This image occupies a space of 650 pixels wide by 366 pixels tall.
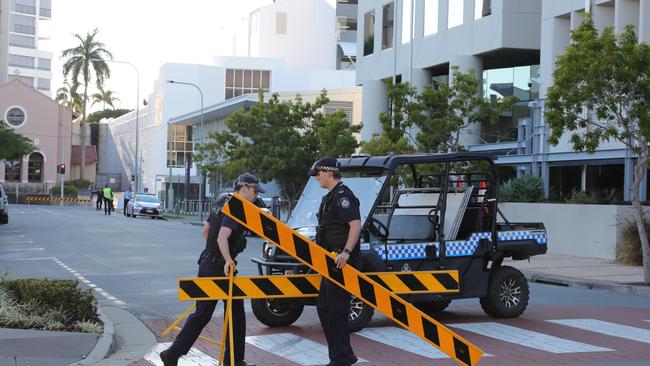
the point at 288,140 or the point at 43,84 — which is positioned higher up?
the point at 43,84

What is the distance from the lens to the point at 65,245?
2684 centimetres

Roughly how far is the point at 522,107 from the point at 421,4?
788 cm

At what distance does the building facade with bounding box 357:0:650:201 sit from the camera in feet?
94.1

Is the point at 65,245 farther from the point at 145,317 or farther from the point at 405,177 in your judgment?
the point at 145,317

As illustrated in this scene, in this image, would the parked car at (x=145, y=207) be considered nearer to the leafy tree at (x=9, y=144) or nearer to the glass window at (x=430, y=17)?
the leafy tree at (x=9, y=144)

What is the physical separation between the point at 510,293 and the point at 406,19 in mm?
30118

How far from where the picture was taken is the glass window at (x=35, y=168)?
3371 inches

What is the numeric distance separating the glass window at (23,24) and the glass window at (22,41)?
719mm

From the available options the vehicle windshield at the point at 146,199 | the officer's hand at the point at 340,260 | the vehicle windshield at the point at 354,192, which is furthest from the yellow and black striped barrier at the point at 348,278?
the vehicle windshield at the point at 146,199

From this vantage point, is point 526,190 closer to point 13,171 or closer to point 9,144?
point 9,144

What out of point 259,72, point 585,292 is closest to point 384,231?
point 585,292

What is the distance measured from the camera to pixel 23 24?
12825 cm

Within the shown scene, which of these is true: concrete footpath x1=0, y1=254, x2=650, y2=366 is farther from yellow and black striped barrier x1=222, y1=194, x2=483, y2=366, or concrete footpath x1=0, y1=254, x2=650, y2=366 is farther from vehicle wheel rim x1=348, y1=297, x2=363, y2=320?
yellow and black striped barrier x1=222, y1=194, x2=483, y2=366

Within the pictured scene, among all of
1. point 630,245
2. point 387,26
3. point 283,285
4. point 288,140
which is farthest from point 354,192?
point 387,26
